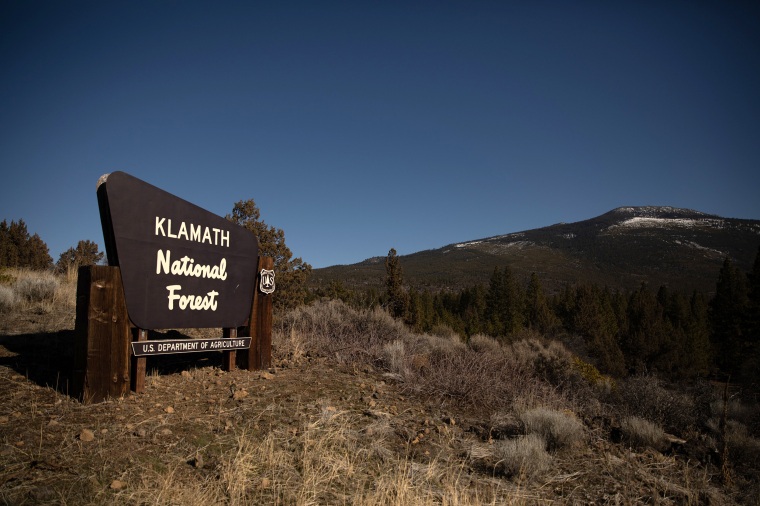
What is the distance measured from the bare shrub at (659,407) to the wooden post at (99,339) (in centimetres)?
719

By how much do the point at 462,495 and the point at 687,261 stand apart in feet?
583

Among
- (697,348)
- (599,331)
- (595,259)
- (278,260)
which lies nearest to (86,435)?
(278,260)

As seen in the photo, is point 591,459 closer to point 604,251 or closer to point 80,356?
point 80,356

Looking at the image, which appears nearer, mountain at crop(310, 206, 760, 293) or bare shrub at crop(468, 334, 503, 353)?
bare shrub at crop(468, 334, 503, 353)

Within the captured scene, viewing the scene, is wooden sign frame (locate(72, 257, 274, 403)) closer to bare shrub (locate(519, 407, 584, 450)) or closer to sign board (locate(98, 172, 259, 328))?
sign board (locate(98, 172, 259, 328))

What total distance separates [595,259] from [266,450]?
567 ft

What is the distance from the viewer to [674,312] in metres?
53.7

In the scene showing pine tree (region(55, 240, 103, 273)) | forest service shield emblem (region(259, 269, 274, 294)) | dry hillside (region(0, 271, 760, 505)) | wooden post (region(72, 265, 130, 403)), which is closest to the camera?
dry hillside (region(0, 271, 760, 505))

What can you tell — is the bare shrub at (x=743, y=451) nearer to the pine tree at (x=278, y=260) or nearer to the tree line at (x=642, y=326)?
the pine tree at (x=278, y=260)

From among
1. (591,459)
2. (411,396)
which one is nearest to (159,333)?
(411,396)

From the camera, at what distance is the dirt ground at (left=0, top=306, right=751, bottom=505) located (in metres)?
3.54

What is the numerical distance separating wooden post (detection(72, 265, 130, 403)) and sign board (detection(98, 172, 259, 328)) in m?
0.21

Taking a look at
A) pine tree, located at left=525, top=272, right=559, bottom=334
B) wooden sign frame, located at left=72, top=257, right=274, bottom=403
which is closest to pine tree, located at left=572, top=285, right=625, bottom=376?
pine tree, located at left=525, top=272, right=559, bottom=334

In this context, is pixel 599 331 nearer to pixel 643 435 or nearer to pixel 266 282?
pixel 643 435
